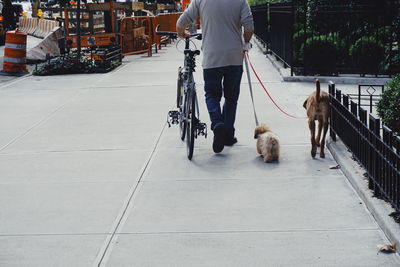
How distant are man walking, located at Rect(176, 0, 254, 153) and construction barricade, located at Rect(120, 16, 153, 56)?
13.8 metres

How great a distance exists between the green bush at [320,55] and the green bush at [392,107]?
23.1 ft

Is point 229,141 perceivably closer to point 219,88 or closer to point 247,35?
point 219,88

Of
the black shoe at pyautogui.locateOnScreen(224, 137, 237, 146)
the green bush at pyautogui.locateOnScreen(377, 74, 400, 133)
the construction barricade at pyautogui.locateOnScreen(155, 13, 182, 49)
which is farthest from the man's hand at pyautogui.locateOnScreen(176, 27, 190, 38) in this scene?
the construction barricade at pyautogui.locateOnScreen(155, 13, 182, 49)

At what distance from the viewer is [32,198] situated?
6402 mm

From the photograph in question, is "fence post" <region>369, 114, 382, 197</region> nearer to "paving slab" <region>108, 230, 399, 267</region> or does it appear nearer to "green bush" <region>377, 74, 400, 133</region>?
"paving slab" <region>108, 230, 399, 267</region>

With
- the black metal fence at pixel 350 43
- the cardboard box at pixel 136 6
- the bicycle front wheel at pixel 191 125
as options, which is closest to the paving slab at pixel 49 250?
the bicycle front wheel at pixel 191 125

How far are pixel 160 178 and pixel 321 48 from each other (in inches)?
323

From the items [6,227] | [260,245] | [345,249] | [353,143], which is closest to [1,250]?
[6,227]

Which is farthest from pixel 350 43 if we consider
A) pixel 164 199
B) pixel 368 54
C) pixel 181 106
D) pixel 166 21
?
pixel 166 21

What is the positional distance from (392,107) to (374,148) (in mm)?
1204

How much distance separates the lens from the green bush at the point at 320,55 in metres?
14.2

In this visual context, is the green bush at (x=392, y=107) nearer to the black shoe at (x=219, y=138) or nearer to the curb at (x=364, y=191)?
the curb at (x=364, y=191)

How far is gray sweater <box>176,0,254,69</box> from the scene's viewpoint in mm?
7598

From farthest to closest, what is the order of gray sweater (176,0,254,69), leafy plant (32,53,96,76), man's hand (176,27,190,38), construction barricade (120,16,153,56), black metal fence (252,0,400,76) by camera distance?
construction barricade (120,16,153,56) → leafy plant (32,53,96,76) → black metal fence (252,0,400,76) → man's hand (176,27,190,38) → gray sweater (176,0,254,69)
